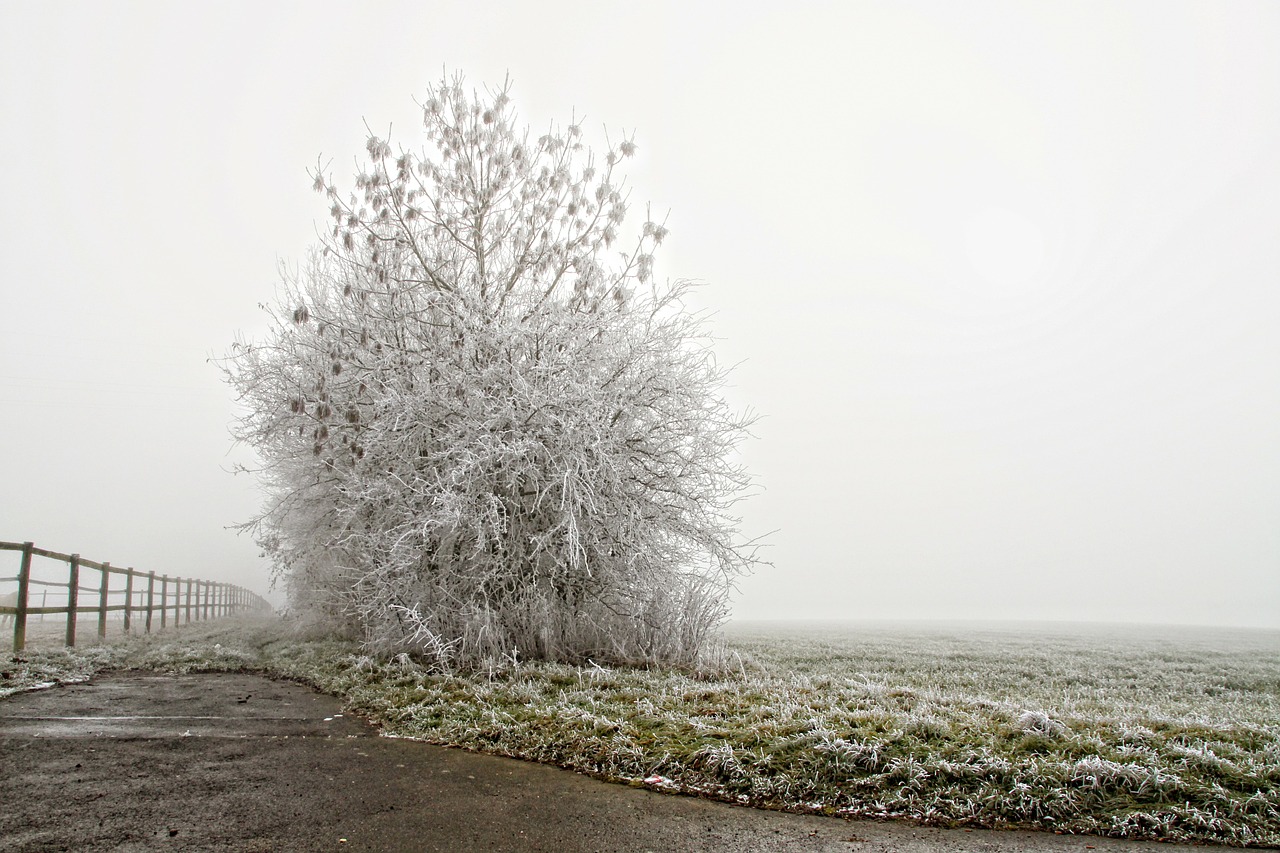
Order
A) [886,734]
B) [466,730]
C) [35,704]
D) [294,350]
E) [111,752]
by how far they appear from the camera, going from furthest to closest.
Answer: [294,350] → [35,704] → [466,730] → [111,752] → [886,734]

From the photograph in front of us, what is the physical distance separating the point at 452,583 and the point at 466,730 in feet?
13.2

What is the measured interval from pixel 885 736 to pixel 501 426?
6.30 meters

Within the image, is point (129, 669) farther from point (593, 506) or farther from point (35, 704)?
point (593, 506)

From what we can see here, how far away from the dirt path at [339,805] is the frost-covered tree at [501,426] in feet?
11.0

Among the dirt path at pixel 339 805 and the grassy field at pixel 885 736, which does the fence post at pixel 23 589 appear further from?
the dirt path at pixel 339 805

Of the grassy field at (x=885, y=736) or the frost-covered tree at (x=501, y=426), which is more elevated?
the frost-covered tree at (x=501, y=426)

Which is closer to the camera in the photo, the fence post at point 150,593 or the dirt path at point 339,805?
the dirt path at point 339,805

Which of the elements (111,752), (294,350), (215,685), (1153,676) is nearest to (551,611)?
(215,685)

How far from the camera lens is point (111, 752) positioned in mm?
5219

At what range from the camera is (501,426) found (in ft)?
31.2

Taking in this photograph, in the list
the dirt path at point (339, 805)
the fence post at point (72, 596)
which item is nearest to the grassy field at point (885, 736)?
the dirt path at point (339, 805)

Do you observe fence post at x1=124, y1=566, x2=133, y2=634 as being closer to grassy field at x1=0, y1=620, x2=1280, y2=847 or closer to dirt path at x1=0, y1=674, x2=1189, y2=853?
grassy field at x1=0, y1=620, x2=1280, y2=847

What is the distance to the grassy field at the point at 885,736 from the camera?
4137 millimetres

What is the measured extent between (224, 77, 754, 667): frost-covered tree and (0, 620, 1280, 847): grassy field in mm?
1354
